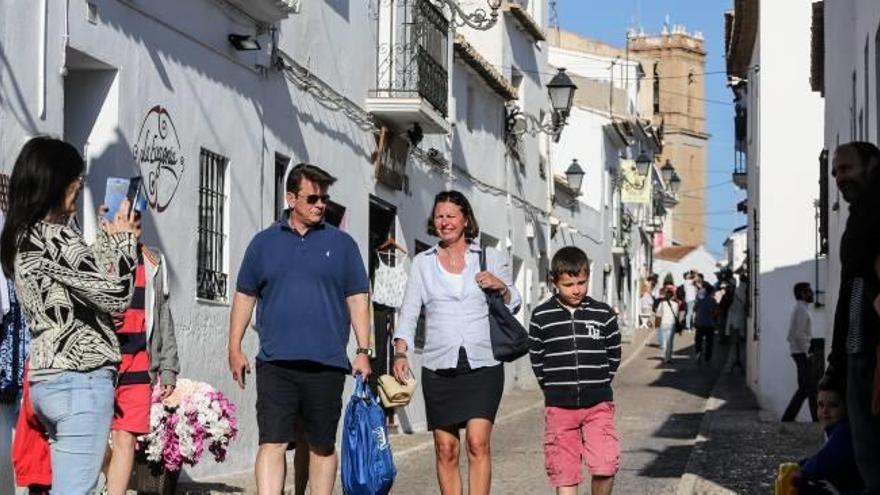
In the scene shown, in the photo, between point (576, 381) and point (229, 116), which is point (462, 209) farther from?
point (229, 116)

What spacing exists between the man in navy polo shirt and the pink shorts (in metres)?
1.12

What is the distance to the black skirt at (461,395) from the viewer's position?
894 cm

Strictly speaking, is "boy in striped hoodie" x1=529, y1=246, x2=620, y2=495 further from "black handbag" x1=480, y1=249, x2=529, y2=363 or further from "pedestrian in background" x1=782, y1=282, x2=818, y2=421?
"pedestrian in background" x1=782, y1=282, x2=818, y2=421

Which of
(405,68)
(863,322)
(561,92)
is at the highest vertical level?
(561,92)

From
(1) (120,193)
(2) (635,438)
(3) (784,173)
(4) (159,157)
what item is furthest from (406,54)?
(1) (120,193)

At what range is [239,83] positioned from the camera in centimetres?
1356

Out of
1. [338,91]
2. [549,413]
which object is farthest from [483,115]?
[549,413]

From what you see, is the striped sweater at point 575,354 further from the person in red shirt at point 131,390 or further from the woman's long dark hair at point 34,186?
the woman's long dark hair at point 34,186

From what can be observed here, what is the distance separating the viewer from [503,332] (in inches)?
355

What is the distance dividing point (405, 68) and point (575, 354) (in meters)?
10.2

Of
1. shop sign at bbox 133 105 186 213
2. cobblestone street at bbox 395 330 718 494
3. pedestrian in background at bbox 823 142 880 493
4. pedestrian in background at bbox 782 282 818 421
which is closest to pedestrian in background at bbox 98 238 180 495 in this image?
shop sign at bbox 133 105 186 213

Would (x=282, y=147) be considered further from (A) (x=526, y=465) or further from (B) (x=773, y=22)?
(B) (x=773, y=22)

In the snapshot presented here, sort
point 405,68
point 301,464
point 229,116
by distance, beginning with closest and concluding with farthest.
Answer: point 301,464
point 229,116
point 405,68

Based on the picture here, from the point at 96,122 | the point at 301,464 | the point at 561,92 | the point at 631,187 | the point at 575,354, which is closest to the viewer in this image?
the point at 301,464
